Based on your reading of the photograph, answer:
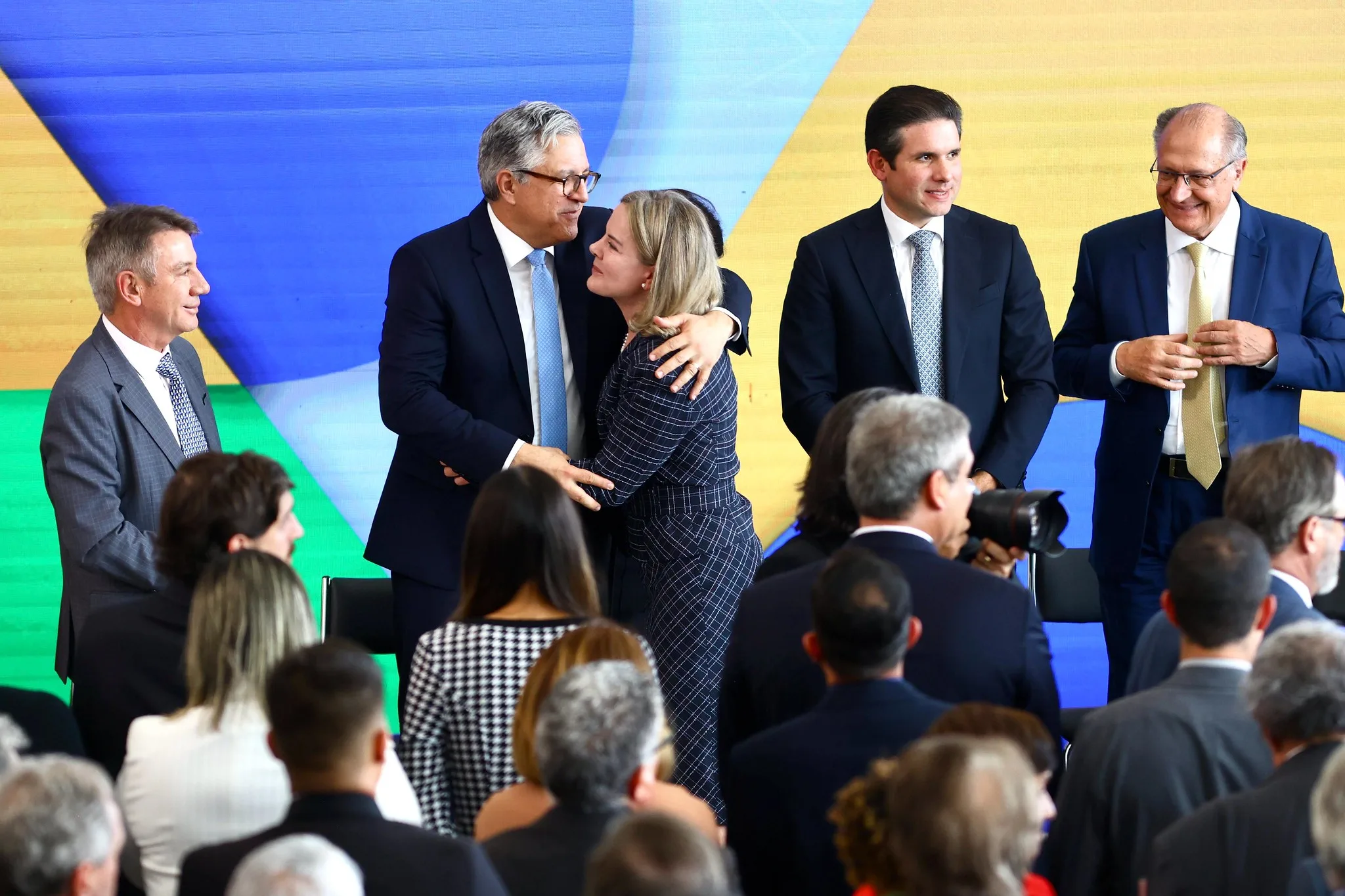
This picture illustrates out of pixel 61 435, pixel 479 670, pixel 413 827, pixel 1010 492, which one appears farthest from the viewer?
pixel 61 435

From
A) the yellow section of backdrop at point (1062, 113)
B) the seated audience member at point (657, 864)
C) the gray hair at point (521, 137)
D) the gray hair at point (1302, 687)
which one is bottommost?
the seated audience member at point (657, 864)

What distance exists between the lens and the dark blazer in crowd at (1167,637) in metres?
2.35

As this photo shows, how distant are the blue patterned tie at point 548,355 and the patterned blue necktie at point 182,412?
0.77 m

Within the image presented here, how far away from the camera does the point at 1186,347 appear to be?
349 cm

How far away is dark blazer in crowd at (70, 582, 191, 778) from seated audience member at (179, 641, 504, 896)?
643 millimetres

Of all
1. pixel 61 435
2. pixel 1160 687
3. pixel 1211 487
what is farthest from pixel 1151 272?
pixel 61 435

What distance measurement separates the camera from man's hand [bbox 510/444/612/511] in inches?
124

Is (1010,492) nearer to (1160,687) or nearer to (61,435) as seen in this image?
(1160,687)

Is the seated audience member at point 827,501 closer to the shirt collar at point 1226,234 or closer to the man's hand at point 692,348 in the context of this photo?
the man's hand at point 692,348

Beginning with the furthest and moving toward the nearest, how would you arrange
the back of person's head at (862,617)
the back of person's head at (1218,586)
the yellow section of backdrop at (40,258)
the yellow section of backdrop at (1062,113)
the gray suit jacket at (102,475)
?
the yellow section of backdrop at (40,258) → the yellow section of backdrop at (1062,113) → the gray suit jacket at (102,475) → the back of person's head at (1218,586) → the back of person's head at (862,617)

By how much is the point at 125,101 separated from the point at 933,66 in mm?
2501

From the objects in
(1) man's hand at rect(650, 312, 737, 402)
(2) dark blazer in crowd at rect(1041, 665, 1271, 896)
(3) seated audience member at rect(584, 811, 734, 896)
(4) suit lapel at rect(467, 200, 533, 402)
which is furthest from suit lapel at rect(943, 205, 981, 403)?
(3) seated audience member at rect(584, 811, 734, 896)

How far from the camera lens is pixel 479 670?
220 centimetres

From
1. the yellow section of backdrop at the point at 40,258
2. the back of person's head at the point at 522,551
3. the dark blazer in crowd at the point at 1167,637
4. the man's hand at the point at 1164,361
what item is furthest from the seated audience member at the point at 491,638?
the yellow section of backdrop at the point at 40,258
